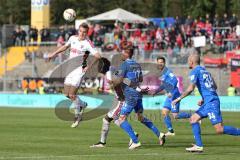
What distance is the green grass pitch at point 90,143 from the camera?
50.2 feet

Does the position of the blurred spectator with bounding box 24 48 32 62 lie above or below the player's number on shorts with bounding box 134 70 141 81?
below

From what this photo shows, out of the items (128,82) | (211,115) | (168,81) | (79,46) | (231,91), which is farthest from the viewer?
(231,91)

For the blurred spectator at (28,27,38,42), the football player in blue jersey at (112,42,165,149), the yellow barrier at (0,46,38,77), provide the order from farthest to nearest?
the blurred spectator at (28,27,38,42), the yellow barrier at (0,46,38,77), the football player in blue jersey at (112,42,165,149)

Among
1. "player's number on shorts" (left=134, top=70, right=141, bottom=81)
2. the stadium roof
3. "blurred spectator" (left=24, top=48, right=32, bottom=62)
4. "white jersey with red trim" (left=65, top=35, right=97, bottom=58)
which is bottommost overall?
"blurred spectator" (left=24, top=48, right=32, bottom=62)

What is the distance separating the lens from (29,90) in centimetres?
4881

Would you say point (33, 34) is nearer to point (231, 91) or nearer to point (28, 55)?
point (28, 55)

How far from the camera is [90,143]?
18.5 metres

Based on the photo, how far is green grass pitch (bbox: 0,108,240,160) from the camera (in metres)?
15.3

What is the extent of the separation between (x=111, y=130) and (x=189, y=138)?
3.74m

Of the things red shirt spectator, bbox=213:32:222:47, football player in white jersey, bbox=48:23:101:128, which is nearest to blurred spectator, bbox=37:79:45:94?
red shirt spectator, bbox=213:32:222:47

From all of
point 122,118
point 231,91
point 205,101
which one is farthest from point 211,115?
point 231,91

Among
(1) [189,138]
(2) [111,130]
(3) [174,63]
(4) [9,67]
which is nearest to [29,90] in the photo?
(4) [9,67]

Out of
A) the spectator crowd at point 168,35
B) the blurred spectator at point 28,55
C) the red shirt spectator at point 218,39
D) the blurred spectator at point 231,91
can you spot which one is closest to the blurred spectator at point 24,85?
the blurred spectator at point 28,55

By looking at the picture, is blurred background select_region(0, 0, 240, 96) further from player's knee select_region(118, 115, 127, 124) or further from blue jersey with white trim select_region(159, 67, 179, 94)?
player's knee select_region(118, 115, 127, 124)
